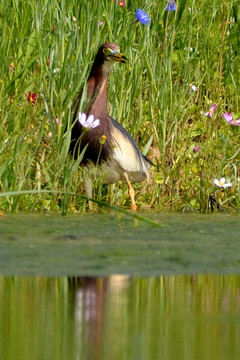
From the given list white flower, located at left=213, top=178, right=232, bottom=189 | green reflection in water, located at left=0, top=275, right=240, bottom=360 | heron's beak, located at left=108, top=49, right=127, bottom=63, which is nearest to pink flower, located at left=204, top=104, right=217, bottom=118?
white flower, located at left=213, top=178, right=232, bottom=189

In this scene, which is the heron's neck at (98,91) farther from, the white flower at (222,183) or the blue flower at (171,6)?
the white flower at (222,183)

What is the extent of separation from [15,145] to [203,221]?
117 cm

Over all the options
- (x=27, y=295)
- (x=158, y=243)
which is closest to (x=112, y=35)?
(x=158, y=243)

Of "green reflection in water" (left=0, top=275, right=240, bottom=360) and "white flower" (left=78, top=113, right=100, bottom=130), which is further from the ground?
"white flower" (left=78, top=113, right=100, bottom=130)

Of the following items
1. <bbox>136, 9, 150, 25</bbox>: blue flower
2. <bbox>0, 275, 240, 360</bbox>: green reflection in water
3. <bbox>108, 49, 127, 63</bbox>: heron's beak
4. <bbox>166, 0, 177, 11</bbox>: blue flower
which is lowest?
<bbox>0, 275, 240, 360</bbox>: green reflection in water

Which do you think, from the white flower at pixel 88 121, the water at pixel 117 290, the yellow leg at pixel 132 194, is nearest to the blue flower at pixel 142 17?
the white flower at pixel 88 121

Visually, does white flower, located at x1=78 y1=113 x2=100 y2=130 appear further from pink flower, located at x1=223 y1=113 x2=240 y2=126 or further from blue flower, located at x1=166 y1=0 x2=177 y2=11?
blue flower, located at x1=166 y1=0 x2=177 y2=11

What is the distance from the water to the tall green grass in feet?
1.94

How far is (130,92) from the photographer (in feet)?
21.5

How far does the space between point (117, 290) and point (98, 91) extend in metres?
2.70

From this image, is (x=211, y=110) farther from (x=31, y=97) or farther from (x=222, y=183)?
(x=31, y=97)

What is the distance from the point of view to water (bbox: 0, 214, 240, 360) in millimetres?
3055

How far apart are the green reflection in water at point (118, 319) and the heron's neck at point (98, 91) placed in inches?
87.8

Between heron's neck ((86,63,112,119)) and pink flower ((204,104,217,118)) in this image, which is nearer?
heron's neck ((86,63,112,119))
